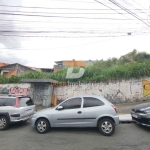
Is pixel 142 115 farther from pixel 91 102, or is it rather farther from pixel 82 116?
pixel 82 116

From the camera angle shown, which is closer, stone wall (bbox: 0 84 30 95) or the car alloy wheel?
the car alloy wheel

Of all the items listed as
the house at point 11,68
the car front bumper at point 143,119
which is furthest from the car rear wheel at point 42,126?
the house at point 11,68

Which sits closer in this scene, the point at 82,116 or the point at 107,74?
the point at 82,116

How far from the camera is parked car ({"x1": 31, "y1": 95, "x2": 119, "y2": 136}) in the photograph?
19.4ft

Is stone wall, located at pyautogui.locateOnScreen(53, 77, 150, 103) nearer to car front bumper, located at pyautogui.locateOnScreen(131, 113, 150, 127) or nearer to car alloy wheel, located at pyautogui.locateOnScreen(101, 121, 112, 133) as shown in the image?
car front bumper, located at pyautogui.locateOnScreen(131, 113, 150, 127)

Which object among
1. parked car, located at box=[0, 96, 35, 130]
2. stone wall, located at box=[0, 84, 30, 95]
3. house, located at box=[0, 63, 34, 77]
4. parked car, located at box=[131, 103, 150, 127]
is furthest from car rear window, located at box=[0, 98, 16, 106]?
house, located at box=[0, 63, 34, 77]

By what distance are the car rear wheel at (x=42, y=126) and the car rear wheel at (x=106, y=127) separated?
2148 millimetres

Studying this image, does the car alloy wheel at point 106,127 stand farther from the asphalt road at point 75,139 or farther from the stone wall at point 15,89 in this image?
the stone wall at point 15,89

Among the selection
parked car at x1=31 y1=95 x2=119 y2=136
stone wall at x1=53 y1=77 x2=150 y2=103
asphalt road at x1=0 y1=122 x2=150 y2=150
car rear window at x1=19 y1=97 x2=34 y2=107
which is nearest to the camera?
asphalt road at x1=0 y1=122 x2=150 y2=150

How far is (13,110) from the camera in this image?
269 inches

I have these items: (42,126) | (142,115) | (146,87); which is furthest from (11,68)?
(142,115)

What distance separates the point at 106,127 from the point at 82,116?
3.36 ft

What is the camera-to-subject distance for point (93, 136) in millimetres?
5711

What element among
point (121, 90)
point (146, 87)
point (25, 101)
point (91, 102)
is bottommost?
point (25, 101)
